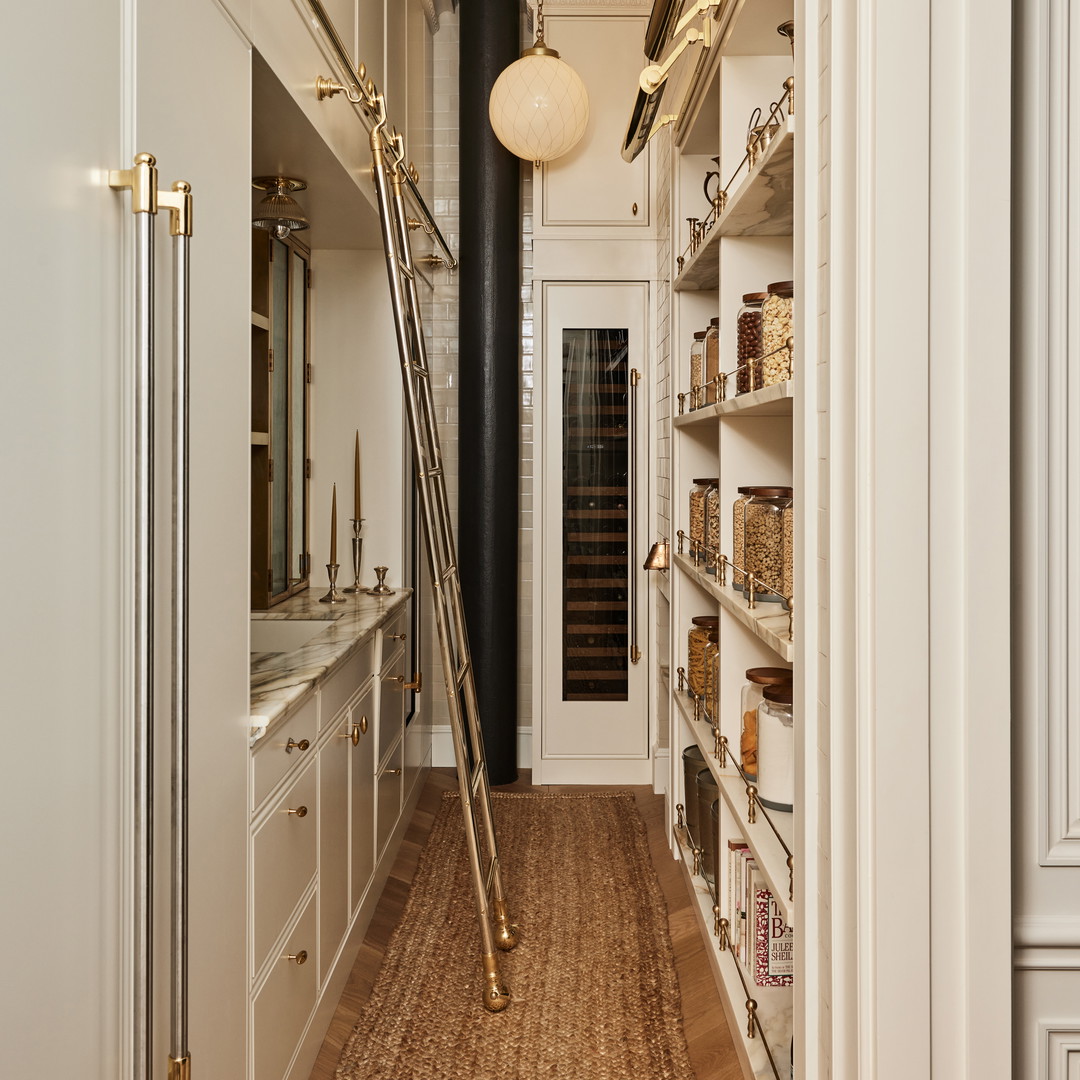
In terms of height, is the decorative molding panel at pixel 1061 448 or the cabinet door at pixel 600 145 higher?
the cabinet door at pixel 600 145

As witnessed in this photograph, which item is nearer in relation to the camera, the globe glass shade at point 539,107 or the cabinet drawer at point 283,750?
the cabinet drawer at point 283,750

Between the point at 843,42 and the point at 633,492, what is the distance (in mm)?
2919

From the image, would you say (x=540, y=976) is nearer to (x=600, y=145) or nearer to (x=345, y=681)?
(x=345, y=681)

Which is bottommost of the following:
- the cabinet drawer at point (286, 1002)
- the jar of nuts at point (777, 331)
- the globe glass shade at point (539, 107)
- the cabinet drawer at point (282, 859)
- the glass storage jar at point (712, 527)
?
the cabinet drawer at point (286, 1002)

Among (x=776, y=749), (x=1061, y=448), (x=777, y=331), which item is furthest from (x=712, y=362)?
(x=1061, y=448)

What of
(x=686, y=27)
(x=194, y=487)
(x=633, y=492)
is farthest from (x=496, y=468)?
(x=194, y=487)

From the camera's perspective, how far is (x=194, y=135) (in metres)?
1.36

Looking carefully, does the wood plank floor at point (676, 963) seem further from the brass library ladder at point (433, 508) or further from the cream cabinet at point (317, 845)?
the brass library ladder at point (433, 508)

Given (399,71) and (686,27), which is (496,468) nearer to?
(399,71)

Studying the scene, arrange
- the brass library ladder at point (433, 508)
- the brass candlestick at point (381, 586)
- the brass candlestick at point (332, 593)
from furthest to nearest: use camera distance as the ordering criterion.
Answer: the brass candlestick at point (381, 586)
the brass candlestick at point (332, 593)
the brass library ladder at point (433, 508)

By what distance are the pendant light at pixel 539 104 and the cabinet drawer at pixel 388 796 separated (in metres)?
2.16

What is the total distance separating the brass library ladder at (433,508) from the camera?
7.52 ft

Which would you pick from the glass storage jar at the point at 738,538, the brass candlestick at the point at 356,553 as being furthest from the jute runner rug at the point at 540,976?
the glass storage jar at the point at 738,538

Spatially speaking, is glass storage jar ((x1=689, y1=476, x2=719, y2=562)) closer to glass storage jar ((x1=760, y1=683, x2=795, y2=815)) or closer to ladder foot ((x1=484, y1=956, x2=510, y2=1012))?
glass storage jar ((x1=760, y1=683, x2=795, y2=815))
